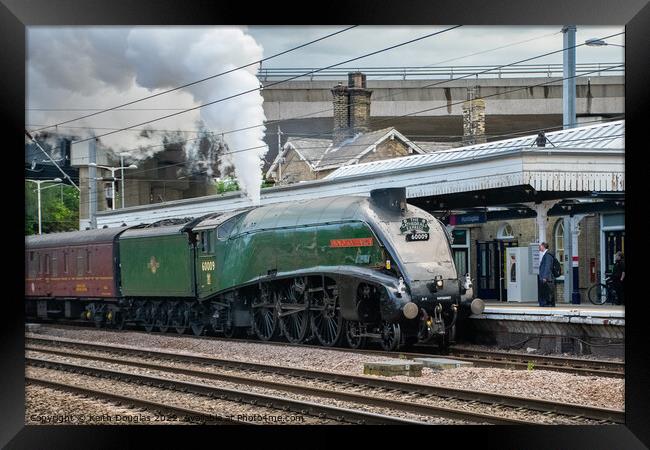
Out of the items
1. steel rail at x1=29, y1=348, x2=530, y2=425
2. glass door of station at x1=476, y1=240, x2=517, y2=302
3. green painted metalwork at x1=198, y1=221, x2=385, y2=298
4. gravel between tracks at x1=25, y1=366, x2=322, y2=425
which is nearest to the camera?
steel rail at x1=29, y1=348, x2=530, y2=425

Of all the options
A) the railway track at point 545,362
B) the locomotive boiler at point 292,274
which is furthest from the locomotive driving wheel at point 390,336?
the railway track at point 545,362

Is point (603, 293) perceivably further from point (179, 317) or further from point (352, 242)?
point (179, 317)

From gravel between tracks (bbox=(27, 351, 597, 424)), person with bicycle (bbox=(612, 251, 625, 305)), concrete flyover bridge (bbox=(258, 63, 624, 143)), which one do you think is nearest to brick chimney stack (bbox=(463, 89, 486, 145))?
concrete flyover bridge (bbox=(258, 63, 624, 143))

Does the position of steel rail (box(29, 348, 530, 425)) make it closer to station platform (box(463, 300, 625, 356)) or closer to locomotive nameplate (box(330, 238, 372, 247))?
locomotive nameplate (box(330, 238, 372, 247))

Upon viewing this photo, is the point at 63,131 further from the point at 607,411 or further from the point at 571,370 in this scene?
the point at 607,411

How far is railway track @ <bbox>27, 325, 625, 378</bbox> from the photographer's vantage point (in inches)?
505

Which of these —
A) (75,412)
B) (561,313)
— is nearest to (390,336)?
(561,313)

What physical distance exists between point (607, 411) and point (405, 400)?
2.42m

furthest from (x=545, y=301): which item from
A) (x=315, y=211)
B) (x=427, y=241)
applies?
(x=315, y=211)

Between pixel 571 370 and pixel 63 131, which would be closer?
pixel 571 370

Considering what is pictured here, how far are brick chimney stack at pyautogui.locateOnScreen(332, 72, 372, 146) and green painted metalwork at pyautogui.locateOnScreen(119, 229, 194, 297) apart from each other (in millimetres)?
4083

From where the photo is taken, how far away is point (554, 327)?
1459 cm

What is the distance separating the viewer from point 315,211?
16.3 meters

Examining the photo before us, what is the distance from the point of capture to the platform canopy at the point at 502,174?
50.4 ft
